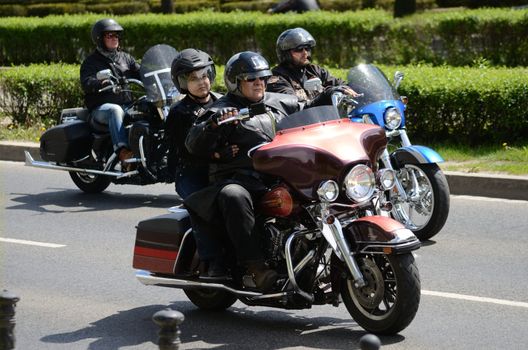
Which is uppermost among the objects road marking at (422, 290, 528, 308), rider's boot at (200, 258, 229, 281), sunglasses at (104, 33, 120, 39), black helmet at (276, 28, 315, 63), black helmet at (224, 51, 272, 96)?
black helmet at (224, 51, 272, 96)

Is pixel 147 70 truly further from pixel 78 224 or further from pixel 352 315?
pixel 352 315

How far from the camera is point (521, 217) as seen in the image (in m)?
10.7

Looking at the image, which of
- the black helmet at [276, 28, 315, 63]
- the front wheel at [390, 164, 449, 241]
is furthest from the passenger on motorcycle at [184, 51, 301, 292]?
the black helmet at [276, 28, 315, 63]

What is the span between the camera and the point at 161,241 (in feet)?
23.9

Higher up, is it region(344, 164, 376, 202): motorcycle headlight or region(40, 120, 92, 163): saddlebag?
region(344, 164, 376, 202): motorcycle headlight

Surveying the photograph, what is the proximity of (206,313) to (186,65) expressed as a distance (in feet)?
5.30

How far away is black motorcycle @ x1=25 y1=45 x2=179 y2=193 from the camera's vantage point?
1184cm

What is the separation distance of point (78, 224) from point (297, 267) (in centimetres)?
463

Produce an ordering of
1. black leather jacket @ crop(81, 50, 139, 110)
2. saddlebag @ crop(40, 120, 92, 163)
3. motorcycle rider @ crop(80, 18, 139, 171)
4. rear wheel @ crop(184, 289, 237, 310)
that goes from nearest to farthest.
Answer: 1. rear wheel @ crop(184, 289, 237, 310)
2. motorcycle rider @ crop(80, 18, 139, 171)
3. black leather jacket @ crop(81, 50, 139, 110)
4. saddlebag @ crop(40, 120, 92, 163)

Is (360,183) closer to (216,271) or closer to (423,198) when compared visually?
(216,271)

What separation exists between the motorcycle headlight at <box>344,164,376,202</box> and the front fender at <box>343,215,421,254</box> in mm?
134

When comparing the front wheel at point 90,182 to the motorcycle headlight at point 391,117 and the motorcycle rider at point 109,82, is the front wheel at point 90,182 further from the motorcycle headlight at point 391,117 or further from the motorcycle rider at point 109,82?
the motorcycle headlight at point 391,117

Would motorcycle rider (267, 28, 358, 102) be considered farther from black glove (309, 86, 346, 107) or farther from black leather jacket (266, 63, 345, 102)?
black glove (309, 86, 346, 107)

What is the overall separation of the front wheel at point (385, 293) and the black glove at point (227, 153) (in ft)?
3.32
